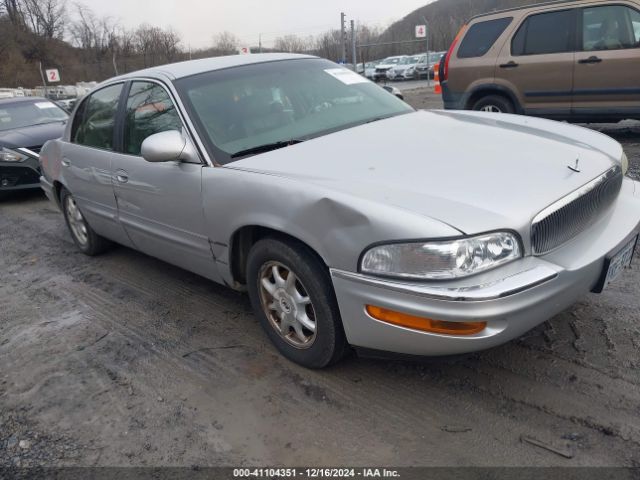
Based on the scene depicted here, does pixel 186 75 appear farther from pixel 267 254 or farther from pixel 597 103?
pixel 597 103

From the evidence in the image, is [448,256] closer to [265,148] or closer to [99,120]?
[265,148]

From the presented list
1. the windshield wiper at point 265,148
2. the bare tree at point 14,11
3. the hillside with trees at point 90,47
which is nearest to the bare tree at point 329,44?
the hillside with trees at point 90,47

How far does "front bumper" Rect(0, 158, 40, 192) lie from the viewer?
25.0ft

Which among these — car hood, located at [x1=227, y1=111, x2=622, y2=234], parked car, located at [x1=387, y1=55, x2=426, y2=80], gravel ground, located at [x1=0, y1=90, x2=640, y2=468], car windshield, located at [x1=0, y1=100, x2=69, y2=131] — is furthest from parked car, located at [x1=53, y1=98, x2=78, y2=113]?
parked car, located at [x1=387, y1=55, x2=426, y2=80]

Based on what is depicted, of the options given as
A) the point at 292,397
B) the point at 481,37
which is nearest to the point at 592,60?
the point at 481,37

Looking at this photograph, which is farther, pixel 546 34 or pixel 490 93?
pixel 490 93

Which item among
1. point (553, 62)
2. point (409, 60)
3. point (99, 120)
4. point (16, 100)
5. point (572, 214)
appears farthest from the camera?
point (409, 60)

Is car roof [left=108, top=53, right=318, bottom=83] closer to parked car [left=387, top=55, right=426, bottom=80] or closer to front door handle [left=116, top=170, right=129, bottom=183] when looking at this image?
front door handle [left=116, top=170, right=129, bottom=183]

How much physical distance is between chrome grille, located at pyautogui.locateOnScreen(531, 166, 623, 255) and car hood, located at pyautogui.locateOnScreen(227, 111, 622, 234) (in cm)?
4

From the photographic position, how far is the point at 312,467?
2.17 m

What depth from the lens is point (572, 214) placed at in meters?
2.40

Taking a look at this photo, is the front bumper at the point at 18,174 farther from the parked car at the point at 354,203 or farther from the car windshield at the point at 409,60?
the car windshield at the point at 409,60

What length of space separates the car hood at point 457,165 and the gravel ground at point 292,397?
0.68m

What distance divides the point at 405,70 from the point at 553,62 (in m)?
29.0
